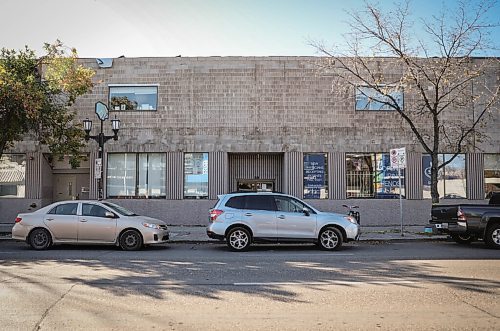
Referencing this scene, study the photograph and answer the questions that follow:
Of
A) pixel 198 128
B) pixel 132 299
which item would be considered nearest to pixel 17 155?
pixel 198 128

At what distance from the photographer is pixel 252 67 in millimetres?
20156

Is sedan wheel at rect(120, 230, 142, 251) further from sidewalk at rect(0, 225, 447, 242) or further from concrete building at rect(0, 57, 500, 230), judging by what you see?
concrete building at rect(0, 57, 500, 230)

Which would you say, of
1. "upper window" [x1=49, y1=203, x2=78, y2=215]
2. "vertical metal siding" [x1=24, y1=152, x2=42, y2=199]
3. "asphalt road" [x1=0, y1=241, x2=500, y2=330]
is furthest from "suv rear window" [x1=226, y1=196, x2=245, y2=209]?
"vertical metal siding" [x1=24, y1=152, x2=42, y2=199]

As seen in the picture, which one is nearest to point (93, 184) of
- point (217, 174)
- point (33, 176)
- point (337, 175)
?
point (33, 176)

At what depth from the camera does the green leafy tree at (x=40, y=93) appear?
14.8 meters

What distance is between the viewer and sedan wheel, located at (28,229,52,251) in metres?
13.0

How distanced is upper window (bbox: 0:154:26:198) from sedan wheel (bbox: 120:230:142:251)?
9.71 meters

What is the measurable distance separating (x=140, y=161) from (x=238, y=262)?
11.1 metres

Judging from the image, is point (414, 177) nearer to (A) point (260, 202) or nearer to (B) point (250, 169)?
(B) point (250, 169)

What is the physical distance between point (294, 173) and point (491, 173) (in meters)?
8.92

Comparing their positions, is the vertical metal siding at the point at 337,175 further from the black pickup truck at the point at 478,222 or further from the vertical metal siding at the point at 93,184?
the vertical metal siding at the point at 93,184

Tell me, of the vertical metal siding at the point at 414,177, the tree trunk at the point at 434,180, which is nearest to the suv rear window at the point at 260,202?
the tree trunk at the point at 434,180

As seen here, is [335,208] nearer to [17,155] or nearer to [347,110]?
[347,110]

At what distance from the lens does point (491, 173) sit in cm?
2022
